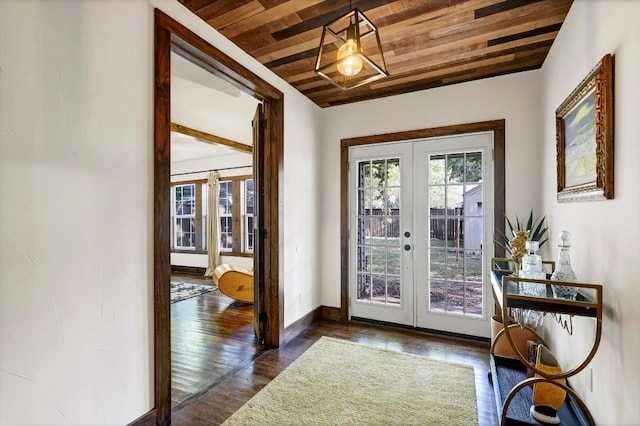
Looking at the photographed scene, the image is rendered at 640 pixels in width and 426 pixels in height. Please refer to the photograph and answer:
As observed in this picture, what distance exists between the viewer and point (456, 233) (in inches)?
130

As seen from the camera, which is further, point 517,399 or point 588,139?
point 517,399

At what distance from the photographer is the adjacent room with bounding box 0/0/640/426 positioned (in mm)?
1383

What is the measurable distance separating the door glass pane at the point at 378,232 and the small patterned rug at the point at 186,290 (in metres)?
2.96

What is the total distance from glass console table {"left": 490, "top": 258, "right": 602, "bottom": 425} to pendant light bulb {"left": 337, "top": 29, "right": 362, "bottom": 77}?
140 cm

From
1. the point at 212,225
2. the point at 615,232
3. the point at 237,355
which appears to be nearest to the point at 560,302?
the point at 615,232

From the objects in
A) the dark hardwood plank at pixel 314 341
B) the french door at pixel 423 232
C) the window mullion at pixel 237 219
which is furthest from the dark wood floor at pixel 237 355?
the window mullion at pixel 237 219

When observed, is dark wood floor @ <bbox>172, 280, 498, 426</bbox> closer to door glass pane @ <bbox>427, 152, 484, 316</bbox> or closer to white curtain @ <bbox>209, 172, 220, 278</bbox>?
door glass pane @ <bbox>427, 152, 484, 316</bbox>

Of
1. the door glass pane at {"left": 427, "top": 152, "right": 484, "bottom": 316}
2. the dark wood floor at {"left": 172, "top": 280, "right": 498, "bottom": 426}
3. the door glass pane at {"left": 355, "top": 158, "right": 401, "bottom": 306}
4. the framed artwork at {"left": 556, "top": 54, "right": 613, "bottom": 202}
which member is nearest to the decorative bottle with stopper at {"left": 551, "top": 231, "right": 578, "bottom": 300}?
the framed artwork at {"left": 556, "top": 54, "right": 613, "bottom": 202}

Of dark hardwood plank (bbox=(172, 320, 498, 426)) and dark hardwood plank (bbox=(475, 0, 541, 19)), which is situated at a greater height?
dark hardwood plank (bbox=(475, 0, 541, 19))

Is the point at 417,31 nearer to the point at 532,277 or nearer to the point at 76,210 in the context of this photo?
the point at 532,277

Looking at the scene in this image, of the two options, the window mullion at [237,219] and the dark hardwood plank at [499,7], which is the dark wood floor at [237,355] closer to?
the window mullion at [237,219]

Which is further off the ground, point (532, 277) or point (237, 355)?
point (532, 277)

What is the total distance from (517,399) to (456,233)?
67.2 inches

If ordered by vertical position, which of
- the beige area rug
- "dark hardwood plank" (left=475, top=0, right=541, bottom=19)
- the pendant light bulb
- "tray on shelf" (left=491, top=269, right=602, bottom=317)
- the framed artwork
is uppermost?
"dark hardwood plank" (left=475, top=0, right=541, bottom=19)
